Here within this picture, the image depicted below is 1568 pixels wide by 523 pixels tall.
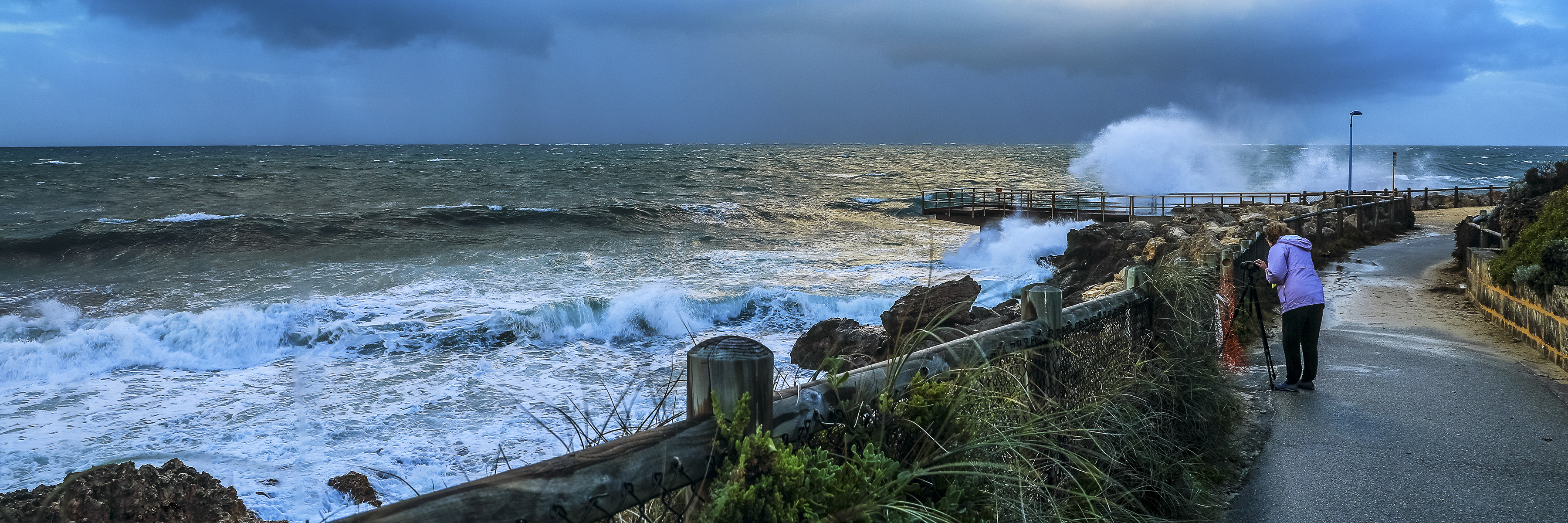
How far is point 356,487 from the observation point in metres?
6.99

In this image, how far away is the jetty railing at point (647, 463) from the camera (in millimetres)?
1558

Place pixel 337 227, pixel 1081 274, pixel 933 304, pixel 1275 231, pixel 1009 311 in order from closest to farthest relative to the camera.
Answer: pixel 1009 311 → pixel 933 304 → pixel 1275 231 → pixel 1081 274 → pixel 337 227

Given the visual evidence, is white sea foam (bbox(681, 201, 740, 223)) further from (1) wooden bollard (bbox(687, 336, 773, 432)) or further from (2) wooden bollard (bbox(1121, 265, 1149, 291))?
(1) wooden bollard (bbox(687, 336, 773, 432))

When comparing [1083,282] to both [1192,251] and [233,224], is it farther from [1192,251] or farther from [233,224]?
[233,224]

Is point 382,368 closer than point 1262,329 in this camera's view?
No

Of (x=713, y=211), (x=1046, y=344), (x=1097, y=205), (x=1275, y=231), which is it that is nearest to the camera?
(x=1046, y=344)

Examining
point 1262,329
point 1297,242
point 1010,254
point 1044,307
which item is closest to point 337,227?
point 1010,254

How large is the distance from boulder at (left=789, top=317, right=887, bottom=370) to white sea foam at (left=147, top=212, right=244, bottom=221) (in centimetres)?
3215

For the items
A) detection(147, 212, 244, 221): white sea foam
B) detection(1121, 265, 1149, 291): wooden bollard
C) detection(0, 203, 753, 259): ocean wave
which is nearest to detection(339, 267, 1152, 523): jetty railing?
detection(1121, 265, 1149, 291): wooden bollard

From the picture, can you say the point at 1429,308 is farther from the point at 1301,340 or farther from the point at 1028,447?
the point at 1028,447

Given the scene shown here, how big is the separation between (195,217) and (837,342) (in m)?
34.7

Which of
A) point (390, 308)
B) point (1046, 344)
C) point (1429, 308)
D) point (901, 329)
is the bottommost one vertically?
point (390, 308)

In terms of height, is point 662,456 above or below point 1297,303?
above

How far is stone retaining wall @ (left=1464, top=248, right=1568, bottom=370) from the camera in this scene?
712cm
